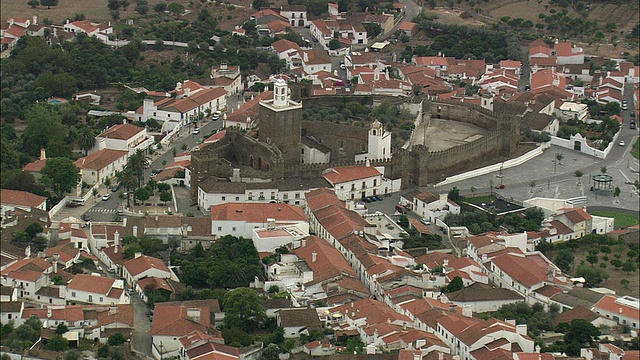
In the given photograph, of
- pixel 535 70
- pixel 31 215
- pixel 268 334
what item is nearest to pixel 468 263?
pixel 268 334

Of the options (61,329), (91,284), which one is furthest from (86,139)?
(61,329)

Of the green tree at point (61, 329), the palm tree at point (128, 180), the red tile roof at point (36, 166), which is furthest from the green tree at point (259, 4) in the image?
the green tree at point (61, 329)

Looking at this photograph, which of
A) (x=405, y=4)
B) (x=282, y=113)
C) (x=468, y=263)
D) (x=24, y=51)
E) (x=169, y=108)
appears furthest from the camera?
(x=405, y=4)

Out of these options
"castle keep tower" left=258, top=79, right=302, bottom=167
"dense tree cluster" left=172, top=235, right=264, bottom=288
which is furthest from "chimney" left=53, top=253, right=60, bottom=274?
"castle keep tower" left=258, top=79, right=302, bottom=167

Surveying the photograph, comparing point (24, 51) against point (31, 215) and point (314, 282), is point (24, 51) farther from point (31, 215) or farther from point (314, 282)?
point (314, 282)

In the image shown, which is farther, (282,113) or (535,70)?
(535,70)

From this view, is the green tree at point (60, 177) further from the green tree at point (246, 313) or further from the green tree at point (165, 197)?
the green tree at point (246, 313)

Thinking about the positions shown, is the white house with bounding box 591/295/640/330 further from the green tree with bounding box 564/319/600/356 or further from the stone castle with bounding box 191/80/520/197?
the stone castle with bounding box 191/80/520/197
